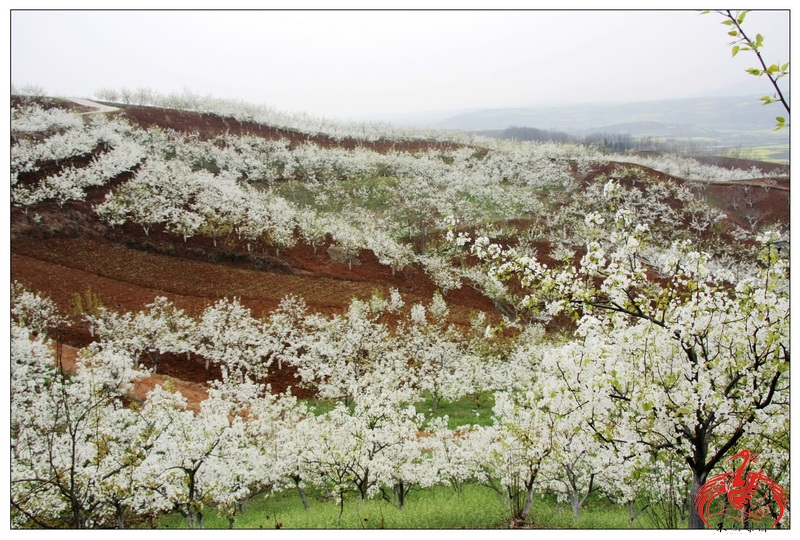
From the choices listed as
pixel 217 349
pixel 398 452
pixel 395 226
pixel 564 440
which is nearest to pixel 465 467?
pixel 398 452

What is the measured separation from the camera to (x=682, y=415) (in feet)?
22.6

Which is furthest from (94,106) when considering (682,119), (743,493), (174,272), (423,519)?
(682,119)

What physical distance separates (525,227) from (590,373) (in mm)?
54227

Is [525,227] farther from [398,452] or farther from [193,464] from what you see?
[193,464]

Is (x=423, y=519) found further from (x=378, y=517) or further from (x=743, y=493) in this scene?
(x=743, y=493)

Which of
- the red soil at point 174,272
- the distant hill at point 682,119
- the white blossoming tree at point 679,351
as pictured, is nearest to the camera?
the white blossoming tree at point 679,351

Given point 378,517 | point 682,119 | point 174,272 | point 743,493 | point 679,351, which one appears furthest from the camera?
point 682,119

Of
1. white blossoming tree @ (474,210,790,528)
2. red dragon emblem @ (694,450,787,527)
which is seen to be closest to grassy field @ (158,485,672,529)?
red dragon emblem @ (694,450,787,527)

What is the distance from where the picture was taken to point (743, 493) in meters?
8.00

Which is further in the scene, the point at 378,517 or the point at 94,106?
the point at 94,106

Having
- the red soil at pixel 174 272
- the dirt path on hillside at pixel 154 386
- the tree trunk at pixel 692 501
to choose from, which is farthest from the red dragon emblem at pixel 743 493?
Result: the red soil at pixel 174 272

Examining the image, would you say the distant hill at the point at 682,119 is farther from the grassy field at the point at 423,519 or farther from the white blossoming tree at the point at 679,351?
the grassy field at the point at 423,519

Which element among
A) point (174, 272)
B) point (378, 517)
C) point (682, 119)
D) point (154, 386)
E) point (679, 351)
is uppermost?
point (682, 119)

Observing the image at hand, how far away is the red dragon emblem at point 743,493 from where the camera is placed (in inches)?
301
